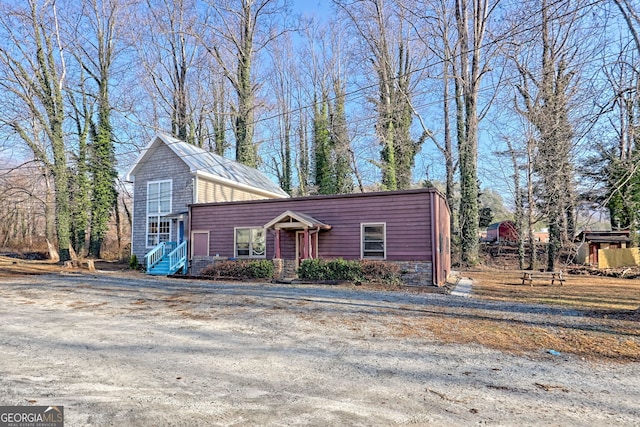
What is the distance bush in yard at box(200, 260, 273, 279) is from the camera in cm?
1498

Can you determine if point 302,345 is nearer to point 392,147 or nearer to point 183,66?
point 392,147

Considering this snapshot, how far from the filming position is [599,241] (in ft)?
84.0

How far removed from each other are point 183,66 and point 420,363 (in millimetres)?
31372

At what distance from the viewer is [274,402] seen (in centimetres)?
341

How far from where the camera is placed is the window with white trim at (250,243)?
1645 centimetres

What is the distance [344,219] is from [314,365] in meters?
10.5

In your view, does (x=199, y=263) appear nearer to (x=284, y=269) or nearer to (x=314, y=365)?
(x=284, y=269)

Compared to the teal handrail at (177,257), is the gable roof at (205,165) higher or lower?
higher

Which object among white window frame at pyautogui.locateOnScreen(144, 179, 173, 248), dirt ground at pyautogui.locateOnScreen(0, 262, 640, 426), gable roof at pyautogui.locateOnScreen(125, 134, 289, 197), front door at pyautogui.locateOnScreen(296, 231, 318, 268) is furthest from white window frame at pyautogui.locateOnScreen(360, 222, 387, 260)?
white window frame at pyautogui.locateOnScreen(144, 179, 173, 248)

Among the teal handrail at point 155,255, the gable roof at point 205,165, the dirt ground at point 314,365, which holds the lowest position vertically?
the dirt ground at point 314,365

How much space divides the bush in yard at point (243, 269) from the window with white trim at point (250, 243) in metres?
0.87

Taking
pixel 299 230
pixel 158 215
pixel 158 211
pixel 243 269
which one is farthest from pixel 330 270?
pixel 158 211

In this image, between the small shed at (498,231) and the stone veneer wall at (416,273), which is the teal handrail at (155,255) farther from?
the small shed at (498,231)

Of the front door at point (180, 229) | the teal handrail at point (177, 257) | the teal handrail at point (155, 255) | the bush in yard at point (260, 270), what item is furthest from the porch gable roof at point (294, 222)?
the teal handrail at point (155, 255)
